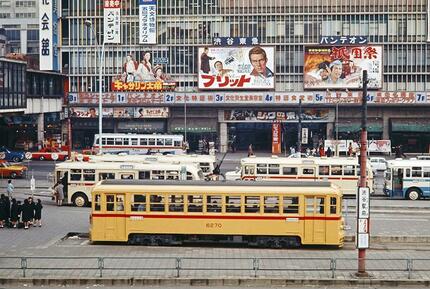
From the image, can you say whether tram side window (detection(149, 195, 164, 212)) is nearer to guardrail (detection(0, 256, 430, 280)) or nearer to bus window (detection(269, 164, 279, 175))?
guardrail (detection(0, 256, 430, 280))

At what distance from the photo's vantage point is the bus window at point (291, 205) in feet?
92.1

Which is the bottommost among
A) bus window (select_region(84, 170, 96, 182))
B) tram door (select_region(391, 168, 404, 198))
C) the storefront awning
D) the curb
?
the curb

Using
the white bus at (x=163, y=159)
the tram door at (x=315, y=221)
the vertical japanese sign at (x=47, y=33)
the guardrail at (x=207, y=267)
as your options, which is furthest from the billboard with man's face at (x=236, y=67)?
the guardrail at (x=207, y=267)

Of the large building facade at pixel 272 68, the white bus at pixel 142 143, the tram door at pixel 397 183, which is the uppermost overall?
the large building facade at pixel 272 68

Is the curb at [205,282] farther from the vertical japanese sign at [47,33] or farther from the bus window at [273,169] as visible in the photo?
the vertical japanese sign at [47,33]

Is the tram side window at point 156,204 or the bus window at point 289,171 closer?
the tram side window at point 156,204

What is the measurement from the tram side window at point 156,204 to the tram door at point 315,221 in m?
5.42

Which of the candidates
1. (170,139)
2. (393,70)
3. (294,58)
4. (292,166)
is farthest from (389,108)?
(292,166)

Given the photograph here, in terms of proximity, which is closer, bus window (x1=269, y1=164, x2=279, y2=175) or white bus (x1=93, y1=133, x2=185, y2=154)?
bus window (x1=269, y1=164, x2=279, y2=175)

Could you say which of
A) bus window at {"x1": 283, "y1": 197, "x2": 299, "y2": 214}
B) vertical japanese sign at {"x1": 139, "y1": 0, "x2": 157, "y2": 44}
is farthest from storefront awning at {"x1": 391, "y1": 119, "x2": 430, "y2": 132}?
bus window at {"x1": 283, "y1": 197, "x2": 299, "y2": 214}

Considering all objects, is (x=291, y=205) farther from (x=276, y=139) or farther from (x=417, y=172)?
(x=276, y=139)

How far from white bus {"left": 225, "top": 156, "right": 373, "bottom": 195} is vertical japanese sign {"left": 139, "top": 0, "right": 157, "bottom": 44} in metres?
41.1

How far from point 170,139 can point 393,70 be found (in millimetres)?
26730

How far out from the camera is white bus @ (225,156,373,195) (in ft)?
141
